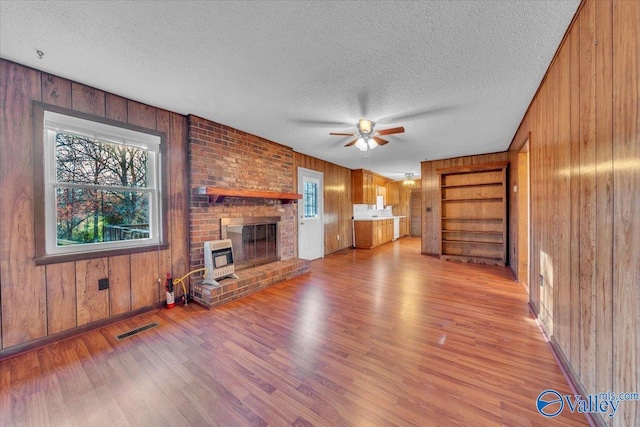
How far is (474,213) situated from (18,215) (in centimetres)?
678

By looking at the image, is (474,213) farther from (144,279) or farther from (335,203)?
(144,279)

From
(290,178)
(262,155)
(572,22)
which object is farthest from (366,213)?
(572,22)

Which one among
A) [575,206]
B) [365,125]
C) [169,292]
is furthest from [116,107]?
[575,206]

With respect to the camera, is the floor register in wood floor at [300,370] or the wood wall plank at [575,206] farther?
the wood wall plank at [575,206]

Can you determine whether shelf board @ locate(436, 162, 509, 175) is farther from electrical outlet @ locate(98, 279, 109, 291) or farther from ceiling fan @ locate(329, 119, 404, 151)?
electrical outlet @ locate(98, 279, 109, 291)

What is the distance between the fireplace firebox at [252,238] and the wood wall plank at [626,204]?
3647 mm

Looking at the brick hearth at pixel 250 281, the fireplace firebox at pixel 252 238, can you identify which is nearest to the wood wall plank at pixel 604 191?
the brick hearth at pixel 250 281

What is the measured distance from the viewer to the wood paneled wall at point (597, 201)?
101cm

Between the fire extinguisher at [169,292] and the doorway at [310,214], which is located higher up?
the doorway at [310,214]

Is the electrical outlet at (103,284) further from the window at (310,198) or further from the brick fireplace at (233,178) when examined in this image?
the window at (310,198)

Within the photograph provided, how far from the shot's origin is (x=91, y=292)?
235 cm

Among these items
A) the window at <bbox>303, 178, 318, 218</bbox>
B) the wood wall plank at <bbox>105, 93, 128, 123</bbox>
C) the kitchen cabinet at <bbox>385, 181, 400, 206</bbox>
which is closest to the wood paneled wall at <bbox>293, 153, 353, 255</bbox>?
the window at <bbox>303, 178, 318, 218</bbox>

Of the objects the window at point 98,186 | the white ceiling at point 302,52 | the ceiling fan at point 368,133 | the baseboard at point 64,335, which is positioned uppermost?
the white ceiling at point 302,52

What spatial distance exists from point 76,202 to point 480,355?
3934mm
